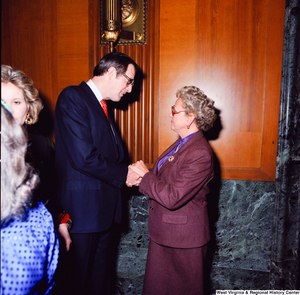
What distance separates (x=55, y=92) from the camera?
2.70m

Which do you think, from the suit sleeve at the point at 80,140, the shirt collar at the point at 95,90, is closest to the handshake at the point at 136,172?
the suit sleeve at the point at 80,140

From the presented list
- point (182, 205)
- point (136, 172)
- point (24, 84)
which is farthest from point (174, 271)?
point (24, 84)

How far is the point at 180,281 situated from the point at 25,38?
2.88m

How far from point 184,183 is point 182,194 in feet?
0.24

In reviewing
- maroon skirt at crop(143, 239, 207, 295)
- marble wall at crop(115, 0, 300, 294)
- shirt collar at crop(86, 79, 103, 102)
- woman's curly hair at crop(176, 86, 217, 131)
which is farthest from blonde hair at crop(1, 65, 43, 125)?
marble wall at crop(115, 0, 300, 294)

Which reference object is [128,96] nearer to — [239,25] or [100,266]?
[239,25]

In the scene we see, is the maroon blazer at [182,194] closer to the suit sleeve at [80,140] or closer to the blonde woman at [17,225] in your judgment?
the suit sleeve at [80,140]

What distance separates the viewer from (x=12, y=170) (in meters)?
0.68

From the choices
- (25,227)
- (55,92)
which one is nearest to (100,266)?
(25,227)

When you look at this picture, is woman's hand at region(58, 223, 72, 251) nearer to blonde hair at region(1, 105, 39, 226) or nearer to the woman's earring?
the woman's earring

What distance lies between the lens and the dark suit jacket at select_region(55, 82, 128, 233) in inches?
65.8

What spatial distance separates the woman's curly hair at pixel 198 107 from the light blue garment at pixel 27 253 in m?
1.27

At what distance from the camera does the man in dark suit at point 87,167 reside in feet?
5.52

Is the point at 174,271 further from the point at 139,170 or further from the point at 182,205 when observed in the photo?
the point at 139,170
